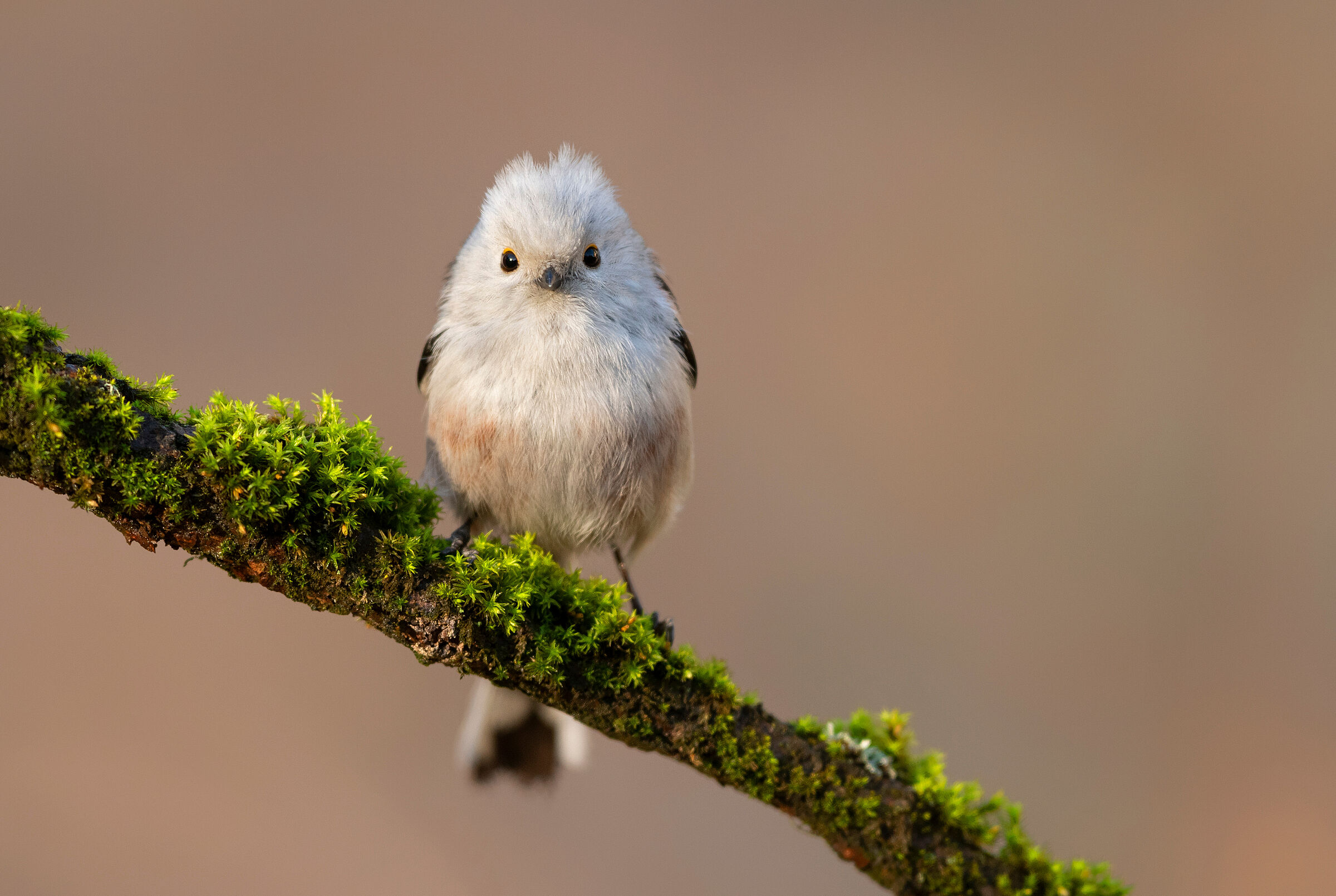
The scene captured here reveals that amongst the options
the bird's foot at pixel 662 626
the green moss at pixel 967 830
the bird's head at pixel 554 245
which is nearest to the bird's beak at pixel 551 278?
the bird's head at pixel 554 245

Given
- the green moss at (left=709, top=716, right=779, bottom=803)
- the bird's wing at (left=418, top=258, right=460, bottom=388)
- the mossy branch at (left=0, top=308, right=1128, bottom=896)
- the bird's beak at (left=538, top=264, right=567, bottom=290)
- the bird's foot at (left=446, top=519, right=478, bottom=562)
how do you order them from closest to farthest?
1. the mossy branch at (left=0, top=308, right=1128, bottom=896)
2. the green moss at (left=709, top=716, right=779, bottom=803)
3. the bird's beak at (left=538, top=264, right=567, bottom=290)
4. the bird's foot at (left=446, top=519, right=478, bottom=562)
5. the bird's wing at (left=418, top=258, right=460, bottom=388)

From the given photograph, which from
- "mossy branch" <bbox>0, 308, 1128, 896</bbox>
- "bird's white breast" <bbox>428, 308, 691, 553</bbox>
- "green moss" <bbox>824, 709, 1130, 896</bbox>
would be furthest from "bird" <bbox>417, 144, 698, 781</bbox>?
"green moss" <bbox>824, 709, 1130, 896</bbox>

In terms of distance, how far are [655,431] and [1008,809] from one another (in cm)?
149

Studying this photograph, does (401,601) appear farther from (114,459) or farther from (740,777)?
(740,777)

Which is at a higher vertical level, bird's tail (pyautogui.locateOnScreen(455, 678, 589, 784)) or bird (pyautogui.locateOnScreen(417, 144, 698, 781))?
bird (pyautogui.locateOnScreen(417, 144, 698, 781))

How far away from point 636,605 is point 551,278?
1.16 meters

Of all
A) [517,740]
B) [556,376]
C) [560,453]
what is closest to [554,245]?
[556,376]

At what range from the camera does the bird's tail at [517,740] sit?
316 cm

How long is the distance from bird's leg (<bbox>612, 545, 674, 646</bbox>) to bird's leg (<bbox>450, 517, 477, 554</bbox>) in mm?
516

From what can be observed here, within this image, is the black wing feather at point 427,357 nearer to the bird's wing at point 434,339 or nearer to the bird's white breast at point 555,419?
the bird's wing at point 434,339

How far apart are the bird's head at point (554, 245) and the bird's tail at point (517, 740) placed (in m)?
1.37

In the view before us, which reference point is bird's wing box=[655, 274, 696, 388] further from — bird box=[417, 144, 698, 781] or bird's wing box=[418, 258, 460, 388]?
bird's wing box=[418, 258, 460, 388]

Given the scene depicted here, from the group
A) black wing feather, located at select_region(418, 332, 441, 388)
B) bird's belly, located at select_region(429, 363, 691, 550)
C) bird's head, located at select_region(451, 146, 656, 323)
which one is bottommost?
bird's belly, located at select_region(429, 363, 691, 550)

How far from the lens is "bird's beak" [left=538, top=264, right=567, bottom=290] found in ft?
8.84
